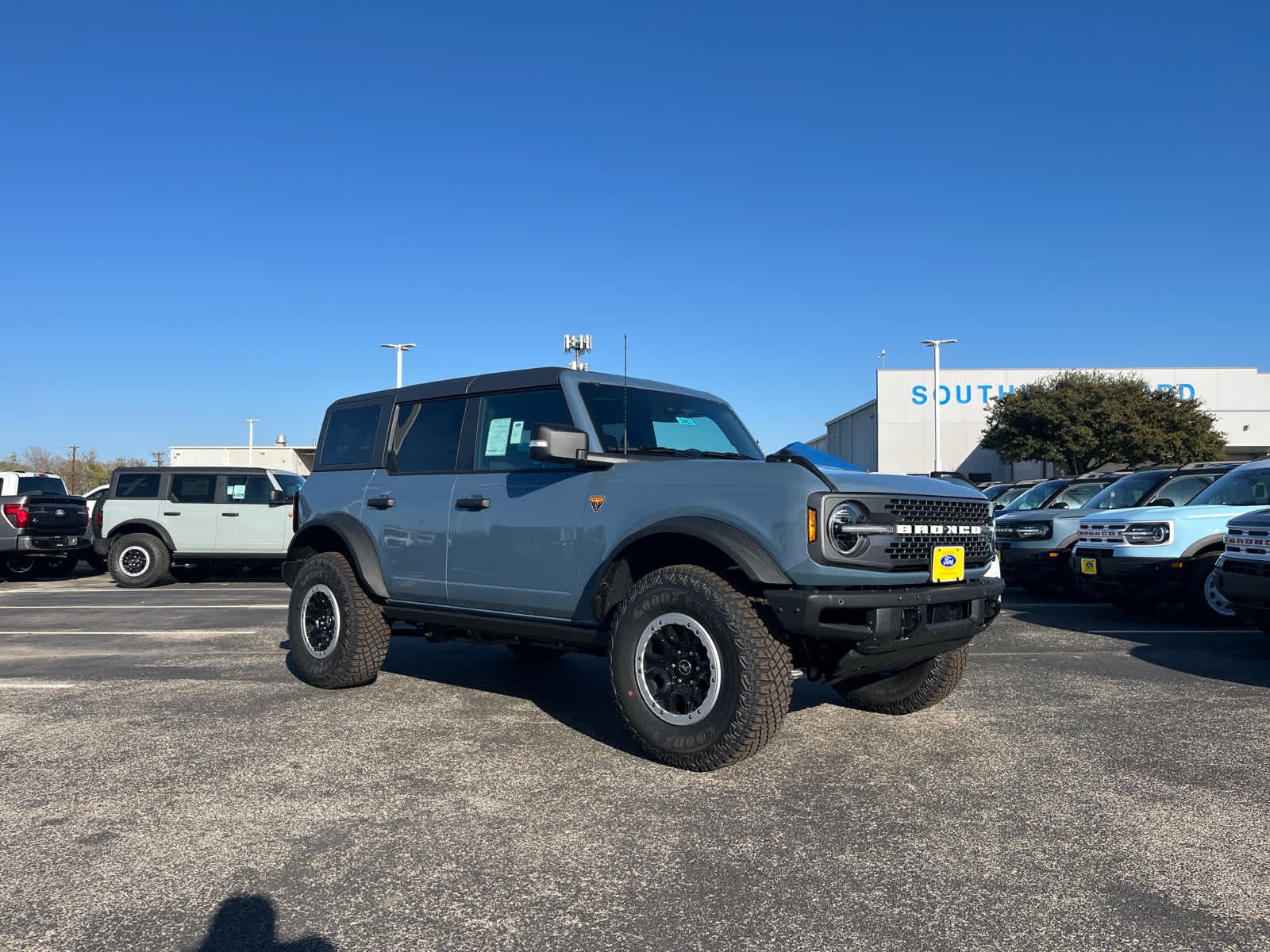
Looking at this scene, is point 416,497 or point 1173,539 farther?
point 1173,539

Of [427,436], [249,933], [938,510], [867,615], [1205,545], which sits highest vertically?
[427,436]

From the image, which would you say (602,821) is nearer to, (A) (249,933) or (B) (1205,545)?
(A) (249,933)

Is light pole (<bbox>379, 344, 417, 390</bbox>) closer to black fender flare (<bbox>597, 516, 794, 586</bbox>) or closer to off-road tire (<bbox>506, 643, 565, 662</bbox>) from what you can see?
off-road tire (<bbox>506, 643, 565, 662</bbox>)

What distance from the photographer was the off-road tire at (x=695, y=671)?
13.6 feet

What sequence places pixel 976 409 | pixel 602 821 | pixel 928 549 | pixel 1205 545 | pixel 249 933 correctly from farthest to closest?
pixel 976 409 < pixel 1205 545 < pixel 928 549 < pixel 602 821 < pixel 249 933

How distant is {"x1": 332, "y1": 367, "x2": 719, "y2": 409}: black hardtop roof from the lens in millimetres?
5430

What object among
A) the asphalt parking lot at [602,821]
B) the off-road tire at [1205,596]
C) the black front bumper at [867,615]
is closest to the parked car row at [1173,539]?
the off-road tire at [1205,596]

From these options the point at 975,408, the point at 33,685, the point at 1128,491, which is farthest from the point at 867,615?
the point at 975,408

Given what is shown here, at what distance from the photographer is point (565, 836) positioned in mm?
3551

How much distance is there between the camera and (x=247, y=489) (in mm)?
14891

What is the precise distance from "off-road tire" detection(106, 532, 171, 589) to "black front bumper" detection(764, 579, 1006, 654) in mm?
13269

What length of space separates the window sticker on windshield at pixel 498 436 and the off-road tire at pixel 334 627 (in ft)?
4.66

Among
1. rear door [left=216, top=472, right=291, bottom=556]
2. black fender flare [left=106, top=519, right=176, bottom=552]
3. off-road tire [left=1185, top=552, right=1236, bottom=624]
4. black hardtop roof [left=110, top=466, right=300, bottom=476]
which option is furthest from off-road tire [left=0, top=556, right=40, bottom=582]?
off-road tire [left=1185, top=552, right=1236, bottom=624]

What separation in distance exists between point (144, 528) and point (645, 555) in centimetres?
1282
